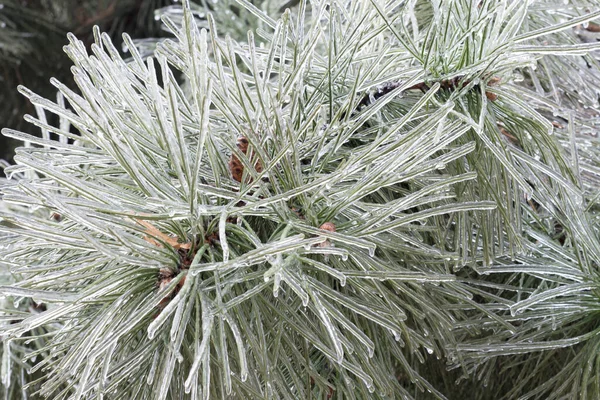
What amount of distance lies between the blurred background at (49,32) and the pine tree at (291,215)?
1.04 meters

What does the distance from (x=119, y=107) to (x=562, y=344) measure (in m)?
0.28

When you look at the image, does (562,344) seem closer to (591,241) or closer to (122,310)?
(591,241)

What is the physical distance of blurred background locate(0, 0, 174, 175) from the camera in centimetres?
133

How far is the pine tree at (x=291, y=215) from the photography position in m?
0.28

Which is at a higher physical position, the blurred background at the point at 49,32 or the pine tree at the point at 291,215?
the blurred background at the point at 49,32

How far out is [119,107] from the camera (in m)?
0.35

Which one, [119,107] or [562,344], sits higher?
[119,107]

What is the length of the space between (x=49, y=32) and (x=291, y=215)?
1.24 metres

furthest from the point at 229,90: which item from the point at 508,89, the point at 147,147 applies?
the point at 508,89

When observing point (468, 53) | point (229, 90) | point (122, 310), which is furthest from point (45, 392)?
point (468, 53)

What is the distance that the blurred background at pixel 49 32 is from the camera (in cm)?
133

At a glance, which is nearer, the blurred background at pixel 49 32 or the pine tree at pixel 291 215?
the pine tree at pixel 291 215

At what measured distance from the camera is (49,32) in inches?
54.1

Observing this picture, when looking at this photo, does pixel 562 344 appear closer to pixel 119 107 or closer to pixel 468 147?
pixel 468 147
